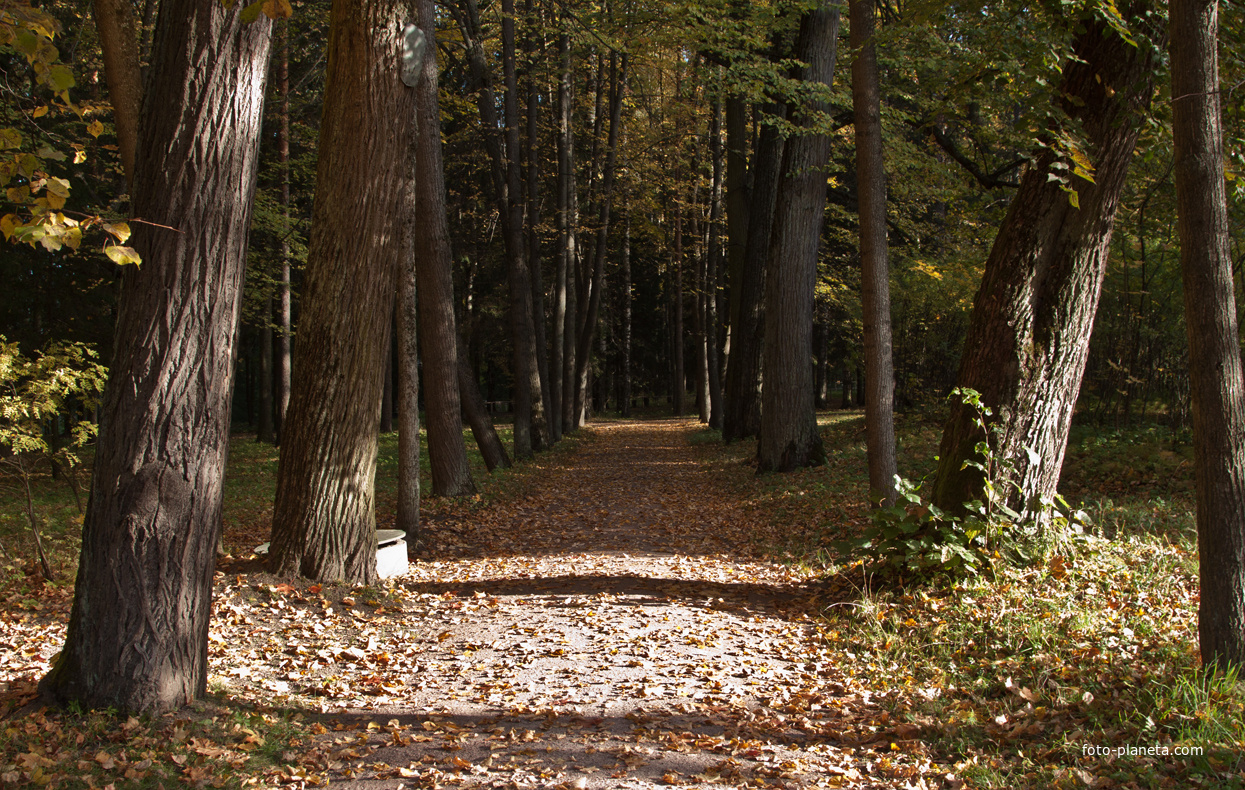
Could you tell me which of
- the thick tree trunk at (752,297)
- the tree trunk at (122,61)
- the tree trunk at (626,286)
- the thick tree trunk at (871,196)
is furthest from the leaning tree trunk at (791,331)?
the tree trunk at (626,286)

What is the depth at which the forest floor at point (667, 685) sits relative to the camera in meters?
3.57

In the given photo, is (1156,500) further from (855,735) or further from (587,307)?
(587,307)

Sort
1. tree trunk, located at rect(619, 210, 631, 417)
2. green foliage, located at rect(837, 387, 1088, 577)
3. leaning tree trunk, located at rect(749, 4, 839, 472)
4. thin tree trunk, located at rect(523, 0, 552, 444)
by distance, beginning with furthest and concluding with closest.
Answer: tree trunk, located at rect(619, 210, 631, 417) → thin tree trunk, located at rect(523, 0, 552, 444) → leaning tree trunk, located at rect(749, 4, 839, 472) → green foliage, located at rect(837, 387, 1088, 577)

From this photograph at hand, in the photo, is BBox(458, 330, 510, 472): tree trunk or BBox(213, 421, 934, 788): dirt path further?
BBox(458, 330, 510, 472): tree trunk

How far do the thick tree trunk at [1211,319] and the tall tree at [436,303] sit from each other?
25.9 feet

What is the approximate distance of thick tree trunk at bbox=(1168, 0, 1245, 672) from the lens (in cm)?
370

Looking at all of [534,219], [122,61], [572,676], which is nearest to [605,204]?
[534,219]

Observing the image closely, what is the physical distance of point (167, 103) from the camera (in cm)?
380

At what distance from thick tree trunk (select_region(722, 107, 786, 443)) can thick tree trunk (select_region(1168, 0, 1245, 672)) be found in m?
12.6

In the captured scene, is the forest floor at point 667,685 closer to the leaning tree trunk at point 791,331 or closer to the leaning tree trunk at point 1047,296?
the leaning tree trunk at point 1047,296

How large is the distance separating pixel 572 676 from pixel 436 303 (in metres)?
6.77

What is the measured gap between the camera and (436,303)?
1056 cm

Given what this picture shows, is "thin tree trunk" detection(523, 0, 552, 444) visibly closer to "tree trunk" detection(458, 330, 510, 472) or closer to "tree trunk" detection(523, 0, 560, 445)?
"tree trunk" detection(523, 0, 560, 445)

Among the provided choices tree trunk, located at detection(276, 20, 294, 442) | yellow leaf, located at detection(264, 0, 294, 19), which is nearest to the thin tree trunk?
tree trunk, located at detection(276, 20, 294, 442)
